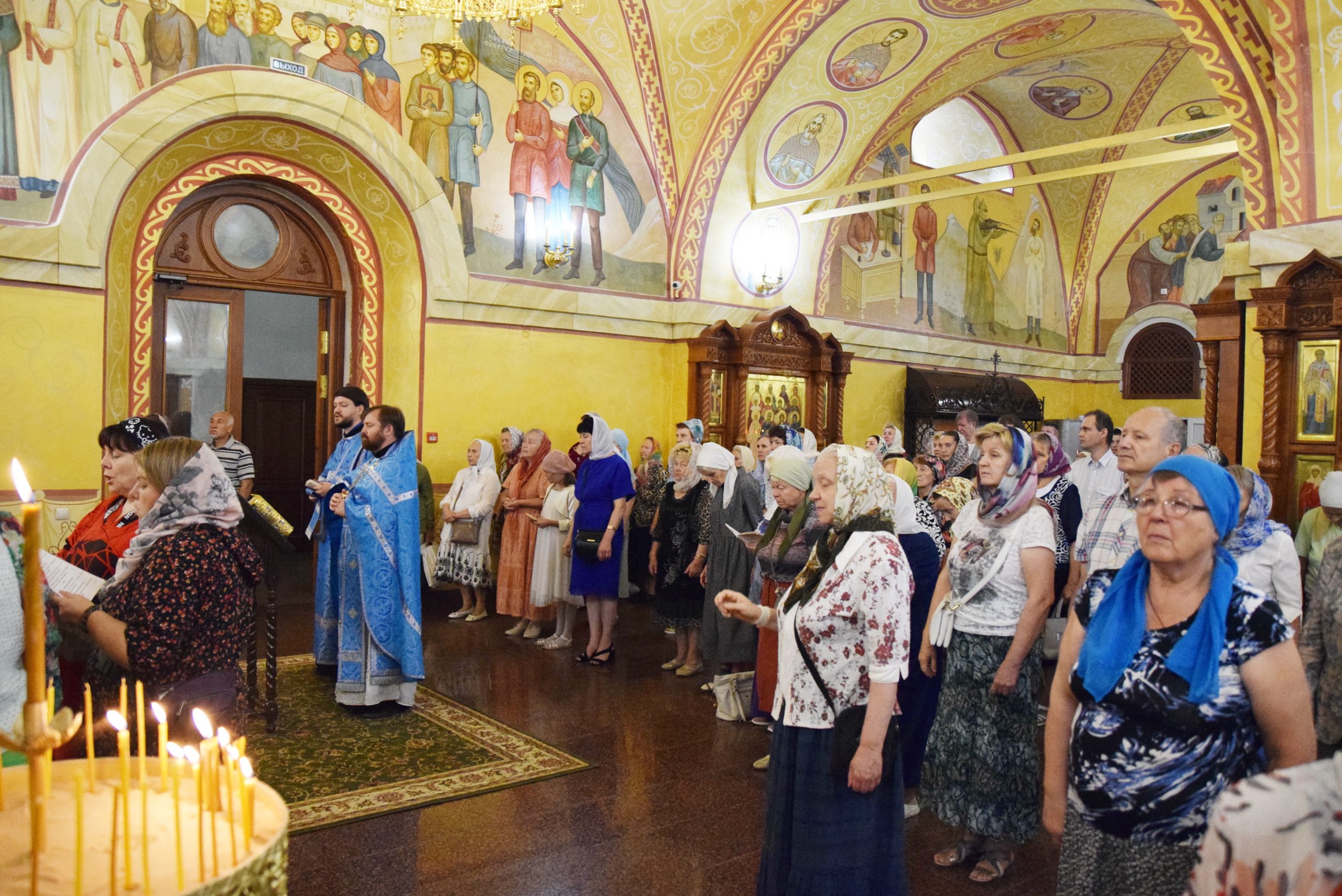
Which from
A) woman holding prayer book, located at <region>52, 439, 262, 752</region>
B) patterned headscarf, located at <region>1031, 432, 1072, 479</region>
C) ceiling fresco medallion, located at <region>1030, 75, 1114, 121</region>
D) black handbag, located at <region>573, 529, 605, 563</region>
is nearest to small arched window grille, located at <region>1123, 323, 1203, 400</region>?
ceiling fresco medallion, located at <region>1030, 75, 1114, 121</region>

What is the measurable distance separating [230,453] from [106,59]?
331 cm

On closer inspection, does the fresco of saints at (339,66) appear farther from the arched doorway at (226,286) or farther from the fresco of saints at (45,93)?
the fresco of saints at (45,93)

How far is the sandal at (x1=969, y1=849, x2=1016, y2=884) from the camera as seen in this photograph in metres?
3.99

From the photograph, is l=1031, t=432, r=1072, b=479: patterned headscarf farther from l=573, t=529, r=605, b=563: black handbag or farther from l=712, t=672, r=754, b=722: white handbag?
l=573, t=529, r=605, b=563: black handbag

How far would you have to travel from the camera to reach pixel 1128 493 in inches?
166

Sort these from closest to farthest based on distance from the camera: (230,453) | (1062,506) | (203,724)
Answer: (203,724) < (1062,506) < (230,453)

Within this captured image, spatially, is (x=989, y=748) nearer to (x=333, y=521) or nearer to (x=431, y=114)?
(x=333, y=521)

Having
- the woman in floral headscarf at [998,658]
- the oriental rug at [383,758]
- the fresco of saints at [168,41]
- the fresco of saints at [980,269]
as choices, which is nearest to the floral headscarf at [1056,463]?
the woman in floral headscarf at [998,658]

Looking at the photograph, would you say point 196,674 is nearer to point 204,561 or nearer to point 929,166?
point 204,561

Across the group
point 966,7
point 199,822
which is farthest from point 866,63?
point 199,822

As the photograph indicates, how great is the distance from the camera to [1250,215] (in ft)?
25.9

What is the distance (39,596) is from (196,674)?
221cm

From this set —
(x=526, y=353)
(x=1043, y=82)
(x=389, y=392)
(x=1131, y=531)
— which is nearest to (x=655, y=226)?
(x=526, y=353)

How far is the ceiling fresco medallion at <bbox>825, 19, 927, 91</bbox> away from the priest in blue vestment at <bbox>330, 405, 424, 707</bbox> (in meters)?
8.01
